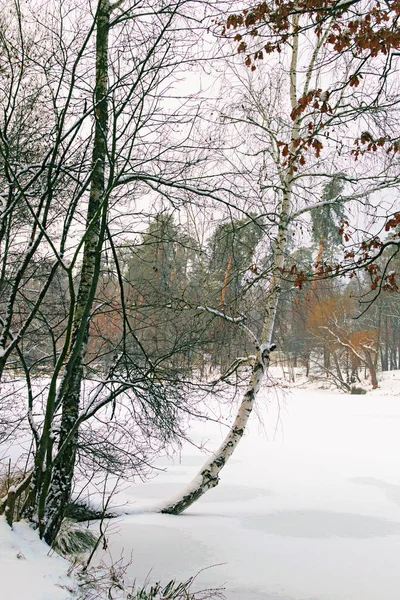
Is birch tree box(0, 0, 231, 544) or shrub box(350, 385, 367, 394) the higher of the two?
birch tree box(0, 0, 231, 544)

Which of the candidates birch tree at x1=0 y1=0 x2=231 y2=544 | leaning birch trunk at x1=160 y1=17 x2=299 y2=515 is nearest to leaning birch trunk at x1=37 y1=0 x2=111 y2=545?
birch tree at x1=0 y1=0 x2=231 y2=544

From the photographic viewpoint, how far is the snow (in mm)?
2236

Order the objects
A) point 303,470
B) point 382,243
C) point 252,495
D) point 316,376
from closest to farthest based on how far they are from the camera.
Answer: point 382,243 < point 252,495 < point 303,470 < point 316,376

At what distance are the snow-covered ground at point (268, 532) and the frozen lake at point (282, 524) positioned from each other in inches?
0.6

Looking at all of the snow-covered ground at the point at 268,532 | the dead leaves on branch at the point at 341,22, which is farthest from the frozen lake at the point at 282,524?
the dead leaves on branch at the point at 341,22

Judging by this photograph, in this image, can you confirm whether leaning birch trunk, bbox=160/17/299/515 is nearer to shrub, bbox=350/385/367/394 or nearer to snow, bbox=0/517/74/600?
snow, bbox=0/517/74/600

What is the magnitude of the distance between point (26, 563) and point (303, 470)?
25.3 ft

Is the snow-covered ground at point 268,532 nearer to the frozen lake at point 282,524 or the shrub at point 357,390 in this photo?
the frozen lake at point 282,524

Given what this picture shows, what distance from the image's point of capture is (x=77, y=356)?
3.46m

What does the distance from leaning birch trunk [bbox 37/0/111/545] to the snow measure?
0.19m

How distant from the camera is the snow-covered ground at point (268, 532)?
13.7 ft

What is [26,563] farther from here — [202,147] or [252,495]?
[252,495]

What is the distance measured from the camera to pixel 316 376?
107 ft

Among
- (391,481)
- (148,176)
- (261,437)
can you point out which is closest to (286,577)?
(148,176)
